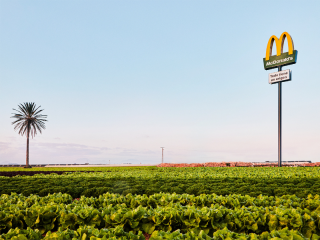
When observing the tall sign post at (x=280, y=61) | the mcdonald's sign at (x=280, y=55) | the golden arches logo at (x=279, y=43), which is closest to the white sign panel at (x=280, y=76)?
the tall sign post at (x=280, y=61)

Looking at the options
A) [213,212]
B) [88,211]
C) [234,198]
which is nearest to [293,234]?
A: [213,212]

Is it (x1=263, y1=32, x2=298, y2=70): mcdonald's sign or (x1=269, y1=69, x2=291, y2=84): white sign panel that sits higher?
(x1=263, y1=32, x2=298, y2=70): mcdonald's sign

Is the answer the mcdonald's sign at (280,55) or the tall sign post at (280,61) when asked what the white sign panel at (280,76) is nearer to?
the tall sign post at (280,61)

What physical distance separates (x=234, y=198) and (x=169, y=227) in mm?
2951

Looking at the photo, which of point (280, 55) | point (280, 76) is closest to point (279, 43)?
point (280, 55)

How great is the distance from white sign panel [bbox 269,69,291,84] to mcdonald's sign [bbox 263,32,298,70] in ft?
2.89

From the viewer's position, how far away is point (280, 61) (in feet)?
90.4

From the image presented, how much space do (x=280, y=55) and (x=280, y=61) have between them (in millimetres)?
667

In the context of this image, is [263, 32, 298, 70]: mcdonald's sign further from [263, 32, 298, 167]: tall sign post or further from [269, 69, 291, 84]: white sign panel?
[269, 69, 291, 84]: white sign panel

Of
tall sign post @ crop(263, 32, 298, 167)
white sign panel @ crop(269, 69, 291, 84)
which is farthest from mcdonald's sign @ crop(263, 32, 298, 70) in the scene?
white sign panel @ crop(269, 69, 291, 84)

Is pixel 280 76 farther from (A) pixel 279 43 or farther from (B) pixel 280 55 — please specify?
(A) pixel 279 43

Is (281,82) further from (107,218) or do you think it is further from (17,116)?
(17,116)

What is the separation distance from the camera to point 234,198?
25.5 ft

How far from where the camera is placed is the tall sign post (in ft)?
87.6
